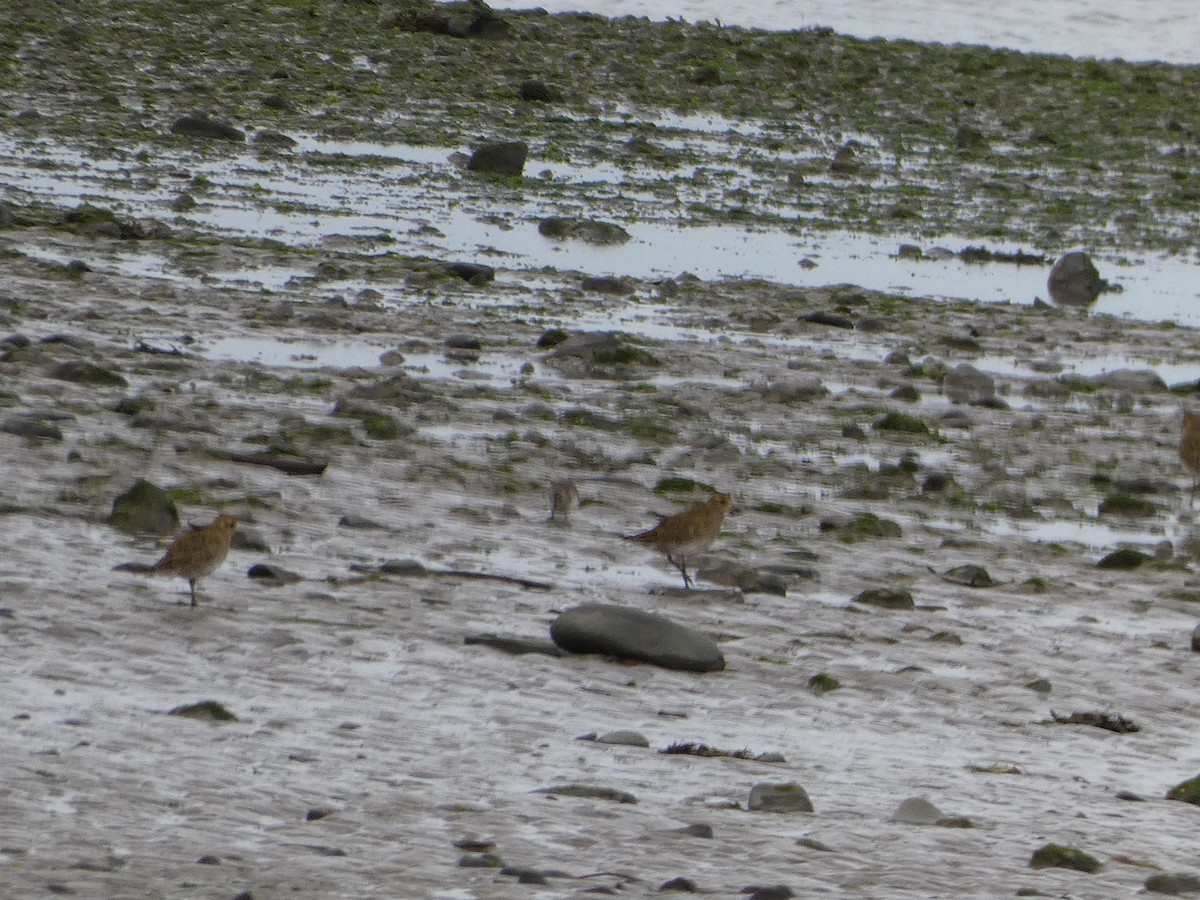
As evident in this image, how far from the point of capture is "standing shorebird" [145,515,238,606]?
749 cm

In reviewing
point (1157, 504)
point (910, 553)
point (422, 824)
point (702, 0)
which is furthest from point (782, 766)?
point (702, 0)

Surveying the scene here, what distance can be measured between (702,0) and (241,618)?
40.3 metres

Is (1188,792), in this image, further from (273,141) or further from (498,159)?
(273,141)

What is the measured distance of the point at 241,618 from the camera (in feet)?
24.7

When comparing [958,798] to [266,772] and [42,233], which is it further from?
[42,233]

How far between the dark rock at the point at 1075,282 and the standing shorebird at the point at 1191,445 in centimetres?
640

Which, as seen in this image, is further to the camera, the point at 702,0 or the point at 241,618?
the point at 702,0

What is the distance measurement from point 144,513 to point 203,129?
49.2 ft

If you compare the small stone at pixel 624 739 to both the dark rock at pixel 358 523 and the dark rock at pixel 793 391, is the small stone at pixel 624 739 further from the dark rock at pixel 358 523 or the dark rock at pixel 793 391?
the dark rock at pixel 793 391

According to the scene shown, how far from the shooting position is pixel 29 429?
1002cm

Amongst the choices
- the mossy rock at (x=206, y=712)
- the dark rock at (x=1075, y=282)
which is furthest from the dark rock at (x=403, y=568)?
the dark rock at (x=1075, y=282)

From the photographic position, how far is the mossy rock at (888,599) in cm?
866

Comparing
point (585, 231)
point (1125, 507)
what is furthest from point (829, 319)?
point (1125, 507)

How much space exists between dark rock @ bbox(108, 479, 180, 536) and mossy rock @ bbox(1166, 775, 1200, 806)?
4.07 metres
